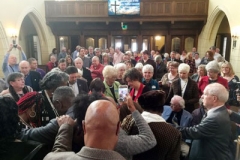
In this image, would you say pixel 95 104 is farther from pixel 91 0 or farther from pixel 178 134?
pixel 91 0

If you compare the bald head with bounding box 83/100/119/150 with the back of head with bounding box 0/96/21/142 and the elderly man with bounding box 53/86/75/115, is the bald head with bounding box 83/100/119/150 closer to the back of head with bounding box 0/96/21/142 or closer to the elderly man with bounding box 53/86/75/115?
the back of head with bounding box 0/96/21/142

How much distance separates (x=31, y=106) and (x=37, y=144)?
534 millimetres

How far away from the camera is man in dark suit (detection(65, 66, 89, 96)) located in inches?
117

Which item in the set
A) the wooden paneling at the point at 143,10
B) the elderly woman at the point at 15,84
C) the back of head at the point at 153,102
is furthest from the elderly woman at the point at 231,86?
the wooden paneling at the point at 143,10

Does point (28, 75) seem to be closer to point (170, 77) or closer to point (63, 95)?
point (63, 95)

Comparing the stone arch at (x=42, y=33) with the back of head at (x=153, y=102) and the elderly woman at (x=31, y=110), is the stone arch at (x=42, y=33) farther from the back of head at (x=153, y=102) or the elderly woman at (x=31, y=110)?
the back of head at (x=153, y=102)

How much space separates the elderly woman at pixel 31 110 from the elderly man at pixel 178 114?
142cm

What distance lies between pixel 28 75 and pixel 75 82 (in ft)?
3.60

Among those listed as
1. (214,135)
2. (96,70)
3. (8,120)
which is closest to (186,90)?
(214,135)

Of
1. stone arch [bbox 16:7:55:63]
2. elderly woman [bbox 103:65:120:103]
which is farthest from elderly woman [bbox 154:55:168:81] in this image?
stone arch [bbox 16:7:55:63]

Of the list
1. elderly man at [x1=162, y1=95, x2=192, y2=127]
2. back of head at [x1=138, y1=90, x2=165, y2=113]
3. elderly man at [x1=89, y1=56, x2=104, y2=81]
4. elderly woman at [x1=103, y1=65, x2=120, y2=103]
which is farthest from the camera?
elderly man at [x1=89, y1=56, x2=104, y2=81]

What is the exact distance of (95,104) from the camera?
1.03 m

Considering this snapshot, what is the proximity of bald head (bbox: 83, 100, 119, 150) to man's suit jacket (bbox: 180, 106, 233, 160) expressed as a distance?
99 cm

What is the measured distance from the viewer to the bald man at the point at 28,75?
3580 mm
